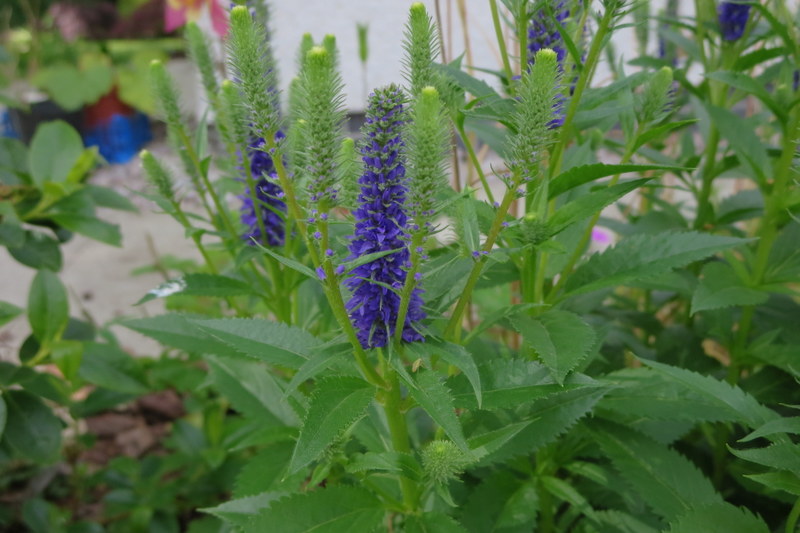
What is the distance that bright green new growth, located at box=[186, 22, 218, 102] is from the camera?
1114mm

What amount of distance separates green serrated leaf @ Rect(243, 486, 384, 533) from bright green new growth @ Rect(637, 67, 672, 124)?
0.62m

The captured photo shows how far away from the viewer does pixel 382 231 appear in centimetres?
70

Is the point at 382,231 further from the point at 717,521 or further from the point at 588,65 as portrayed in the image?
the point at 717,521

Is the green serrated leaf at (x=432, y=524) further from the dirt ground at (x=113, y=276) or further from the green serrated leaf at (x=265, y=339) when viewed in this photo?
the dirt ground at (x=113, y=276)

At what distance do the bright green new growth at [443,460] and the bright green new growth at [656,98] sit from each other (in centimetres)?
51

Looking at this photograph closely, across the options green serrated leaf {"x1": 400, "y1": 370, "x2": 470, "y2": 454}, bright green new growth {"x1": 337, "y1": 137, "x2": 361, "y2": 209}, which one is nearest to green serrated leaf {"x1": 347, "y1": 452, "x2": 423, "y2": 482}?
green serrated leaf {"x1": 400, "y1": 370, "x2": 470, "y2": 454}

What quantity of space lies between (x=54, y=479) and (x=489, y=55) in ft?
6.52

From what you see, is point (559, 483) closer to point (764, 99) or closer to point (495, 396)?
point (495, 396)

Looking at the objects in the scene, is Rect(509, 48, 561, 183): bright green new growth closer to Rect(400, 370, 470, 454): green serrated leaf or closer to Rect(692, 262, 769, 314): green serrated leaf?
Rect(400, 370, 470, 454): green serrated leaf

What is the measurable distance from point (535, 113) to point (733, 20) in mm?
910

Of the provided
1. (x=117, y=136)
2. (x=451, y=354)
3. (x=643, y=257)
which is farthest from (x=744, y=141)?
(x=117, y=136)

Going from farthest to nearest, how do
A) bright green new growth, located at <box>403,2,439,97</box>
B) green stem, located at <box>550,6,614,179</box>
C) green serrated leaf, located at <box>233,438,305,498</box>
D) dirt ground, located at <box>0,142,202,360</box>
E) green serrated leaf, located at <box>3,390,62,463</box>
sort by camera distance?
dirt ground, located at <box>0,142,202,360</box>
green serrated leaf, located at <box>3,390,62,463</box>
green serrated leaf, located at <box>233,438,305,498</box>
green stem, located at <box>550,6,614,179</box>
bright green new growth, located at <box>403,2,439,97</box>

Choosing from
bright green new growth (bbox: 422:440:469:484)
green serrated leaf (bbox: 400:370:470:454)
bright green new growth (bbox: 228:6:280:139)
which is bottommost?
bright green new growth (bbox: 422:440:469:484)

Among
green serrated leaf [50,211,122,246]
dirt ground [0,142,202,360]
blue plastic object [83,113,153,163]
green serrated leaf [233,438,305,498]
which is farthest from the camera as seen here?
blue plastic object [83,113,153,163]
